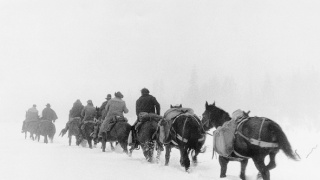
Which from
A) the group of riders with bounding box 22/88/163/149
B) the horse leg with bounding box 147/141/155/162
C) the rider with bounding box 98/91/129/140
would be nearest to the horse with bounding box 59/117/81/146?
the group of riders with bounding box 22/88/163/149

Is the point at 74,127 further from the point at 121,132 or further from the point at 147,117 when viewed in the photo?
the point at 147,117

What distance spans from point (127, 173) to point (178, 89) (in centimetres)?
12946

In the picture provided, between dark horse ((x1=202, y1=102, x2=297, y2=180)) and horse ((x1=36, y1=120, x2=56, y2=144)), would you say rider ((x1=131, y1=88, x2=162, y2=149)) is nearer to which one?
dark horse ((x1=202, y1=102, x2=297, y2=180))

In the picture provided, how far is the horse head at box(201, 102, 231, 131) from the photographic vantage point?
11.3 meters

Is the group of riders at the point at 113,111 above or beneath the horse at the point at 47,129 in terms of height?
above

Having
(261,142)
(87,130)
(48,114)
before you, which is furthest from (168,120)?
(48,114)

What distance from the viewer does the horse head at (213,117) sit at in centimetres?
1134

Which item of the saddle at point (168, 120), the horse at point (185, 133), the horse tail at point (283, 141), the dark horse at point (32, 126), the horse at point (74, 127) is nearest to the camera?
the horse tail at point (283, 141)

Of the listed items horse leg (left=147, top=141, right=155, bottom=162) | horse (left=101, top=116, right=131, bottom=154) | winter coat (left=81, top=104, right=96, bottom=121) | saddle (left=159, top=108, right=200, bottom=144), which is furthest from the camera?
winter coat (left=81, top=104, right=96, bottom=121)

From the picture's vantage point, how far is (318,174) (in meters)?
11.8

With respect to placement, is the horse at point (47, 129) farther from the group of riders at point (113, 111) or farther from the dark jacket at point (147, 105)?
the dark jacket at point (147, 105)

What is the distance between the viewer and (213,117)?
11.5 metres

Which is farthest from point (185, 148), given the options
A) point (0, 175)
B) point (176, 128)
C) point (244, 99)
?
point (244, 99)

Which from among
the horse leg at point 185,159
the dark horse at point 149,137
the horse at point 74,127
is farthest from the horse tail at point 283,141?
the horse at point 74,127
